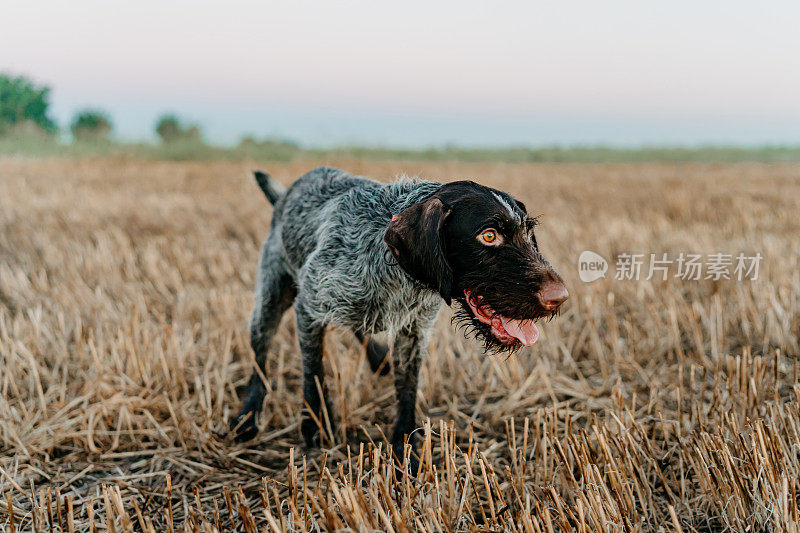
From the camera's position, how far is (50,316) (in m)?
4.61

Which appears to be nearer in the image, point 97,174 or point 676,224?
point 676,224

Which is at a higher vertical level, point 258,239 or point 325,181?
point 325,181

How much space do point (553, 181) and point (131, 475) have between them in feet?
42.5

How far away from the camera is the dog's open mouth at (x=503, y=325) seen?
2061mm

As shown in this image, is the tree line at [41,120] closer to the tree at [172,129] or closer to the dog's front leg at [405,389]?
the tree at [172,129]

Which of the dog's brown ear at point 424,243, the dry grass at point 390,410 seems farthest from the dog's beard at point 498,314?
the dry grass at point 390,410

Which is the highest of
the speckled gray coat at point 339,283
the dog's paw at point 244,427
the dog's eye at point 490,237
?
the dog's eye at point 490,237

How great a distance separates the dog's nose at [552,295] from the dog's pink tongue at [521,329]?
0.14 meters

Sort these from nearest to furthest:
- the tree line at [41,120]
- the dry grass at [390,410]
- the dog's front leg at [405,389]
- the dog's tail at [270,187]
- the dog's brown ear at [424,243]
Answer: the dog's brown ear at [424,243] → the dry grass at [390,410] → the dog's front leg at [405,389] → the dog's tail at [270,187] → the tree line at [41,120]

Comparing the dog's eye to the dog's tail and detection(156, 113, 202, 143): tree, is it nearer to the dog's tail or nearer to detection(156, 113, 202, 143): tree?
the dog's tail

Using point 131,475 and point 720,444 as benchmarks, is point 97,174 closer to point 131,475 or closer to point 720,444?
point 131,475

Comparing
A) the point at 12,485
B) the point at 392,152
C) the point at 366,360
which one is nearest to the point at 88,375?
the point at 12,485

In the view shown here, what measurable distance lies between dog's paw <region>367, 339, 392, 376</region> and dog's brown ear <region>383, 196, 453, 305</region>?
1.80 metres

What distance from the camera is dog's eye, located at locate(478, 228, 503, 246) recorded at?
6.76ft
